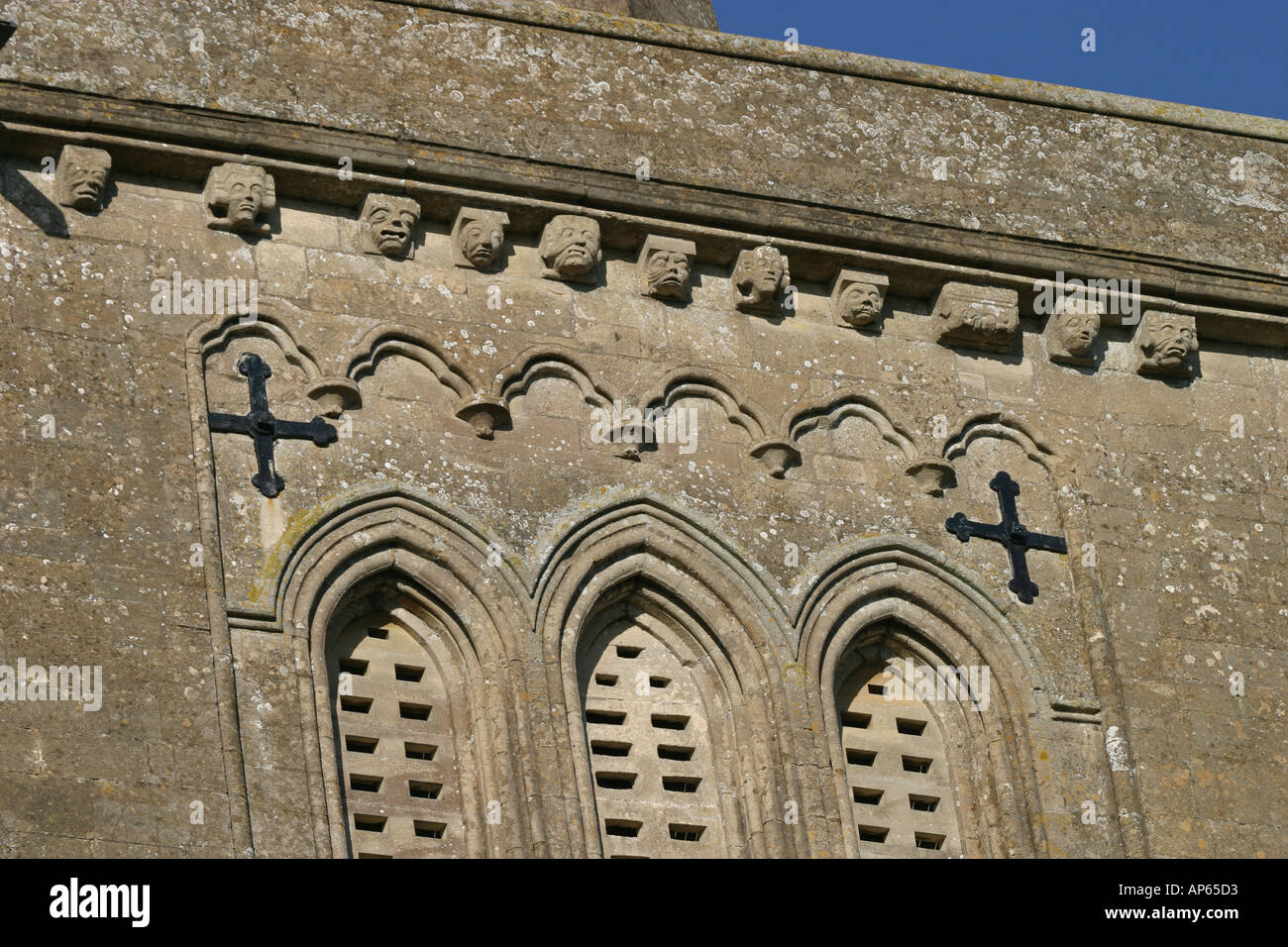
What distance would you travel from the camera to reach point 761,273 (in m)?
16.3

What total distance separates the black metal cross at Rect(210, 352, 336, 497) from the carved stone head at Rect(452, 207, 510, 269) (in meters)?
1.13

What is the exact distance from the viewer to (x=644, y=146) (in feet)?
53.8

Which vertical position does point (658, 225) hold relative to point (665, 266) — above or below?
above

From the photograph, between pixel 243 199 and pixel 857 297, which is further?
pixel 857 297

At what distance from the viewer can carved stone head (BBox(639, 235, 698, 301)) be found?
16.2m

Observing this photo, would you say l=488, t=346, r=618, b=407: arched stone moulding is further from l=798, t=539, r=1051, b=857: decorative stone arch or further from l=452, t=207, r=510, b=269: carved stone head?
l=798, t=539, r=1051, b=857: decorative stone arch

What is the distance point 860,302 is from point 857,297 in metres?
0.03

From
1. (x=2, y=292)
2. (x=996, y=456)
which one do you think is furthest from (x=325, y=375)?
(x=996, y=456)

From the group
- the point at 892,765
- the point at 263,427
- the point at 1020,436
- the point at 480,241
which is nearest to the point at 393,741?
the point at 263,427

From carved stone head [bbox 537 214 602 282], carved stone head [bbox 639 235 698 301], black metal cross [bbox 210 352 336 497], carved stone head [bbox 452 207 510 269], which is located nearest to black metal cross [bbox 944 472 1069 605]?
carved stone head [bbox 639 235 698 301]

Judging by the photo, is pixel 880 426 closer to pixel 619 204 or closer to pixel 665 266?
pixel 665 266

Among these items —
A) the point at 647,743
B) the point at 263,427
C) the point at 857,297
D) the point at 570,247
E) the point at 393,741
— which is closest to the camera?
the point at 393,741

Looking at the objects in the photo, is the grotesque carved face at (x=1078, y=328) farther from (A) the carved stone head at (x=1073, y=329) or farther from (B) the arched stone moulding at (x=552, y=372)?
(B) the arched stone moulding at (x=552, y=372)

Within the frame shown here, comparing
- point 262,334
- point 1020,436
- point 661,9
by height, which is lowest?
point 1020,436
